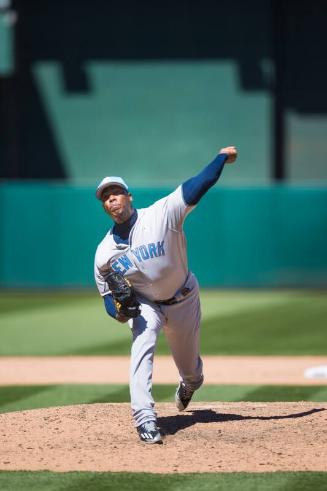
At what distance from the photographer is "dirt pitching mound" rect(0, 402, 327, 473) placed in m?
7.04

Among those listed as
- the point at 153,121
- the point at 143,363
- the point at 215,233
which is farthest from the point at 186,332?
the point at 153,121

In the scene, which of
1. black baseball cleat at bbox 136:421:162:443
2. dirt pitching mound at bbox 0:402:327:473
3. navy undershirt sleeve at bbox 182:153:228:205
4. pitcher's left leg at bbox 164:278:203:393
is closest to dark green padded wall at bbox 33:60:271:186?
dirt pitching mound at bbox 0:402:327:473

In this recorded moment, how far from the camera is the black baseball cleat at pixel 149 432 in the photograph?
7.52 meters

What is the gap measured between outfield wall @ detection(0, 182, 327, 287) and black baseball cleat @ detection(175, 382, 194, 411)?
11868mm

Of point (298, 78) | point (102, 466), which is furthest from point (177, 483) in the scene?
point (298, 78)

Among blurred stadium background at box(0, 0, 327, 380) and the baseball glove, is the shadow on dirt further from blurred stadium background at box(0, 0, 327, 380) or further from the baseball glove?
blurred stadium background at box(0, 0, 327, 380)

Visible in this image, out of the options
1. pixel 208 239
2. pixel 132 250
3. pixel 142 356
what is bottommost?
pixel 208 239

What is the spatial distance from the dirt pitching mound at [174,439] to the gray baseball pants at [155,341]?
10.0 inches

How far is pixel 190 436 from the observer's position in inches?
308

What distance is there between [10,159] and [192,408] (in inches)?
667

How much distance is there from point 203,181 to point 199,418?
73.3 inches

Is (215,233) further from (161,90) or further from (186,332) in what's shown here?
(186,332)

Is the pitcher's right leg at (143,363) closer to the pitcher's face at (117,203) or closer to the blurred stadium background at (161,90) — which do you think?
the pitcher's face at (117,203)

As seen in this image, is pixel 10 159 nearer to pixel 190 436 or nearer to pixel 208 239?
pixel 208 239
